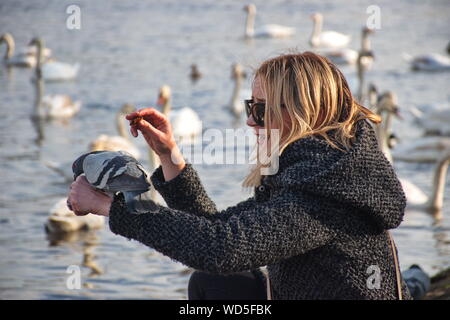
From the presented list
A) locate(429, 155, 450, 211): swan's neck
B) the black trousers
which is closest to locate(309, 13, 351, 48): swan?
locate(429, 155, 450, 211): swan's neck

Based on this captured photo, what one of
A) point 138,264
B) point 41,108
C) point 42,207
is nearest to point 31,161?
point 42,207

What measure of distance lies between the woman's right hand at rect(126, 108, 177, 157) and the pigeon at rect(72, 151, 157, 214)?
18cm

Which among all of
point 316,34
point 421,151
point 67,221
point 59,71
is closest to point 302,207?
point 67,221

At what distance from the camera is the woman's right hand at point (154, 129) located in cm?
297

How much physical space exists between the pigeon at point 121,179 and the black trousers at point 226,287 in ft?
2.69

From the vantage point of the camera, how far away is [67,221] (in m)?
7.46

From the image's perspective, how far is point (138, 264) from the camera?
6.71 metres

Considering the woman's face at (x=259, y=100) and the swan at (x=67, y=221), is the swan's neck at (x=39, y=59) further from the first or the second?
the woman's face at (x=259, y=100)

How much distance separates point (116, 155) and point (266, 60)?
64 cm

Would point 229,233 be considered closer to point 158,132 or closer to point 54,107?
point 158,132

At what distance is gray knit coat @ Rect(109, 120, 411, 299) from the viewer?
2.71 m

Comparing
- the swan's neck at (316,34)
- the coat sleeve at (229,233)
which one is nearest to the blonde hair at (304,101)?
the coat sleeve at (229,233)

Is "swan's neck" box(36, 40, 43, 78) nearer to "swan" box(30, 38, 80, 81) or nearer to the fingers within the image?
"swan" box(30, 38, 80, 81)
